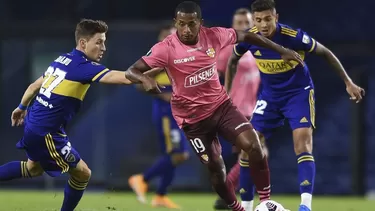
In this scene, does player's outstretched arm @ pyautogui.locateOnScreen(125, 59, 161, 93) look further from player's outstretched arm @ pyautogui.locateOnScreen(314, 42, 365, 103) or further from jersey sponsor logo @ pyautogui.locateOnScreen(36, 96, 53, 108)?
player's outstretched arm @ pyautogui.locateOnScreen(314, 42, 365, 103)

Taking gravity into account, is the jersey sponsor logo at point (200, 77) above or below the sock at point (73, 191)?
above

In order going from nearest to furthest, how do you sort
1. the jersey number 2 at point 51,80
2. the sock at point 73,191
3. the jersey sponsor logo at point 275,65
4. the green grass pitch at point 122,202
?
the jersey number 2 at point 51,80
the sock at point 73,191
the jersey sponsor logo at point 275,65
the green grass pitch at point 122,202

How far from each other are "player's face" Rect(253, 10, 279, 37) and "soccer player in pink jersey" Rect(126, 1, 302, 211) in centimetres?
54

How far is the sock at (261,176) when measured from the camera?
8561mm

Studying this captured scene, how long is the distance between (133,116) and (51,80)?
682 centimetres

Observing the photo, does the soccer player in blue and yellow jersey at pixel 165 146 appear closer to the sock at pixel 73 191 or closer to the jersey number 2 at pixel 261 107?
the jersey number 2 at pixel 261 107

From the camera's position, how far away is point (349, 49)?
1527 cm

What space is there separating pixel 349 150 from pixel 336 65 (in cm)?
577

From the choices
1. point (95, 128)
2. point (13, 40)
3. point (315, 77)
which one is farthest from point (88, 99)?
point (315, 77)

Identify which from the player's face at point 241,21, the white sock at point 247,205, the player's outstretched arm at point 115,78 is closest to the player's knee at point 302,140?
the white sock at point 247,205

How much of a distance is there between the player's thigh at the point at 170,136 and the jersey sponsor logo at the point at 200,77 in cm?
436

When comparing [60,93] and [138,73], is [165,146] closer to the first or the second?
[60,93]

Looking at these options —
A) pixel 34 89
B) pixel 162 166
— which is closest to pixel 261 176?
pixel 34 89

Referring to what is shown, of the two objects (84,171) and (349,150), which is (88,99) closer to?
(349,150)
